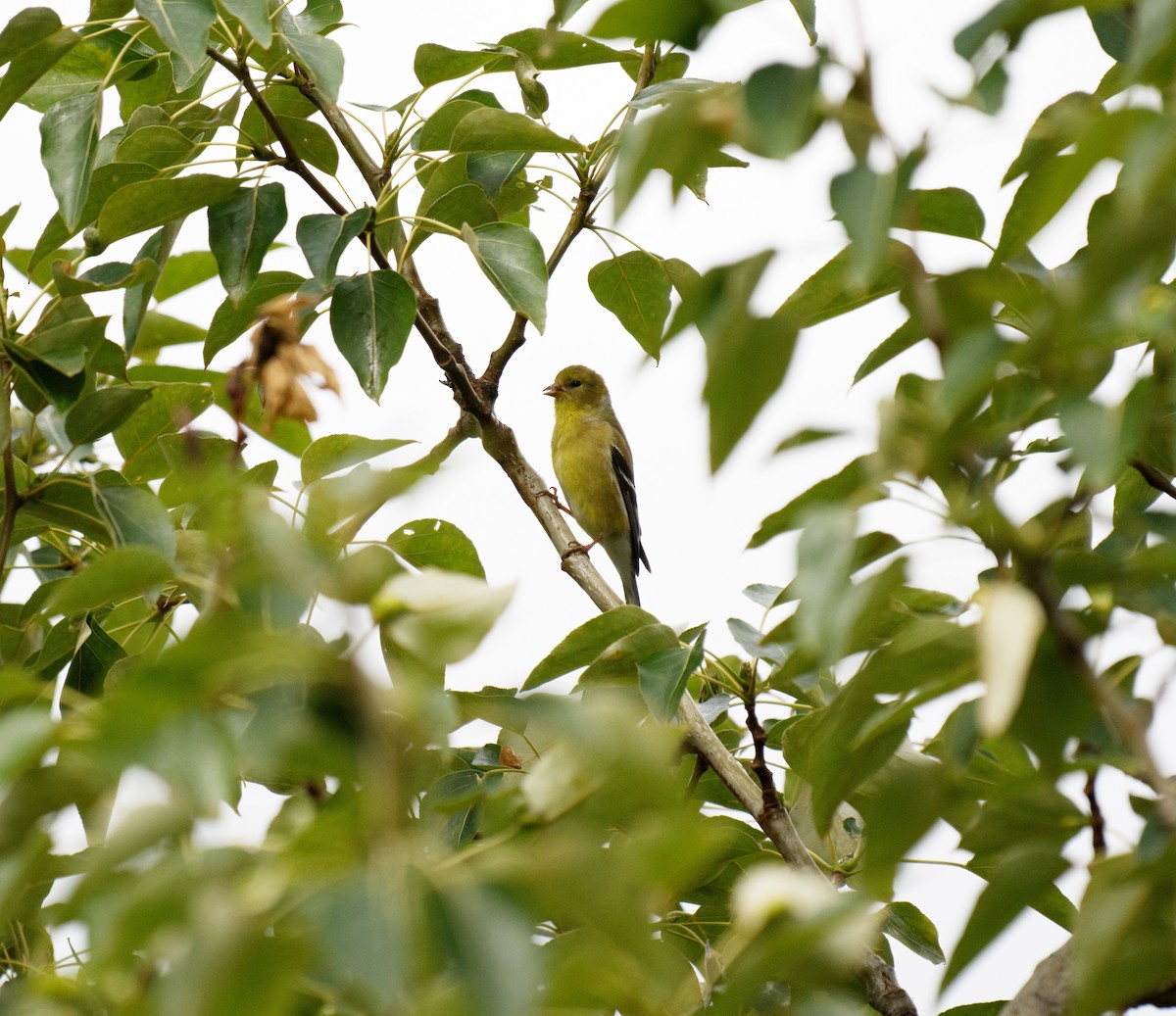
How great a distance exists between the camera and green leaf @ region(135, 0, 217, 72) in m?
2.14

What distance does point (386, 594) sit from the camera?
1050 mm

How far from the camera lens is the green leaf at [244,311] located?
2859 mm

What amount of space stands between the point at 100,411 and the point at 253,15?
0.76 meters

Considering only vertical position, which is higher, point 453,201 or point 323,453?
point 453,201

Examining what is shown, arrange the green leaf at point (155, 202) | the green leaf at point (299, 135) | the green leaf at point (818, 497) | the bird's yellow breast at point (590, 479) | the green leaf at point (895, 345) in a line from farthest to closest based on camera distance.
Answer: the bird's yellow breast at point (590, 479) → the green leaf at point (299, 135) → the green leaf at point (155, 202) → the green leaf at point (895, 345) → the green leaf at point (818, 497)

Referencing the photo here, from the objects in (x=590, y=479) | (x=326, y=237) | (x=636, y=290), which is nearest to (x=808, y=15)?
(x=636, y=290)

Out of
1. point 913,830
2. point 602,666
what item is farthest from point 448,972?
point 602,666

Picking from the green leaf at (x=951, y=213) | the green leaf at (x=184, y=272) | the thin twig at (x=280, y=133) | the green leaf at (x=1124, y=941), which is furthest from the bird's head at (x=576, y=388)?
the green leaf at (x=1124, y=941)

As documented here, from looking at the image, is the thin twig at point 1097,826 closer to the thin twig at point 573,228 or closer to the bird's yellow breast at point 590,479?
the thin twig at point 573,228

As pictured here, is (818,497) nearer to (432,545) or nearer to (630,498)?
(432,545)

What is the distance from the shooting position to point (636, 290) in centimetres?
333

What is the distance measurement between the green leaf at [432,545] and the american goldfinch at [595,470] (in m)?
5.99

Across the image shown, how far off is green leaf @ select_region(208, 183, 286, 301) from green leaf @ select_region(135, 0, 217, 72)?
532 mm

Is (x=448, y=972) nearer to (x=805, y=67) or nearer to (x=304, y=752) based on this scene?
(x=304, y=752)
